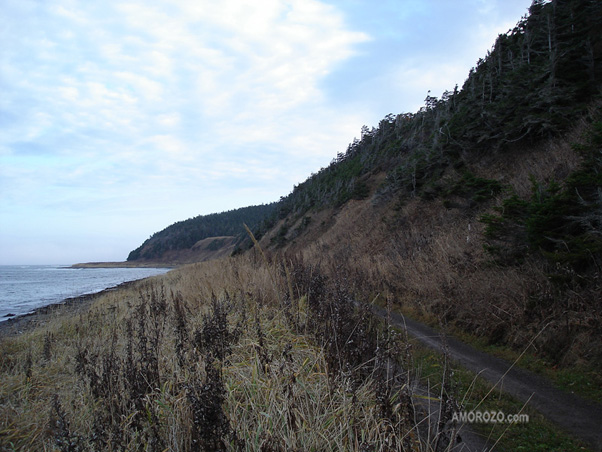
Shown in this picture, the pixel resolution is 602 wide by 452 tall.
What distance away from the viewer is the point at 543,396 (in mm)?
Answer: 3787

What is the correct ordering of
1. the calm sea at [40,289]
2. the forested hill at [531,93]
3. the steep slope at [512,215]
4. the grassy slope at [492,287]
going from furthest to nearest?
the calm sea at [40,289] → the forested hill at [531,93] → the steep slope at [512,215] → the grassy slope at [492,287]

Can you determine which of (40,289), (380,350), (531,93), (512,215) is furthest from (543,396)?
(40,289)

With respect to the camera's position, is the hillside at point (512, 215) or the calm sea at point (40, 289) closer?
the hillside at point (512, 215)

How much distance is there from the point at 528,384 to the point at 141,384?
4662 mm

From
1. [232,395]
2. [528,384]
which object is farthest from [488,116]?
[232,395]

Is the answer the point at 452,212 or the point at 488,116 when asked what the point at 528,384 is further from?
the point at 488,116

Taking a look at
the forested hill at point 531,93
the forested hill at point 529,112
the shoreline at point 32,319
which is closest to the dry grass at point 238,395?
the forested hill at point 529,112

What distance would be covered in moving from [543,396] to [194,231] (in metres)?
162

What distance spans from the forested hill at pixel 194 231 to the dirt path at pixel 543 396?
451 ft

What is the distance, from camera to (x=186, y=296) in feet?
26.4

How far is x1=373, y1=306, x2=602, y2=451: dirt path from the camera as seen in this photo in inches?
122

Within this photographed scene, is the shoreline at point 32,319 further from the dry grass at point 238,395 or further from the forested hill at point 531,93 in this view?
the forested hill at point 531,93

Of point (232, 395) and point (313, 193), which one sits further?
point (313, 193)

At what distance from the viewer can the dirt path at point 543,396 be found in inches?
122
